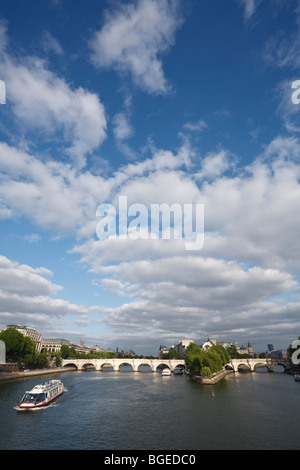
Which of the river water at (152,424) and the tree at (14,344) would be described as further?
the tree at (14,344)

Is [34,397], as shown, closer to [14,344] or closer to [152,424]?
[152,424]

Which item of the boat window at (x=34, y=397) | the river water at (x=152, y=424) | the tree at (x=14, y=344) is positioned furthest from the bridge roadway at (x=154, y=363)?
the boat window at (x=34, y=397)

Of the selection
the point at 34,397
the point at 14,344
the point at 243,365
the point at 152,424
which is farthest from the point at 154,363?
the point at 152,424

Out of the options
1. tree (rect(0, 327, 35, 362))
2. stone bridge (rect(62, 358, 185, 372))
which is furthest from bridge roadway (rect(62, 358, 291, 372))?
tree (rect(0, 327, 35, 362))

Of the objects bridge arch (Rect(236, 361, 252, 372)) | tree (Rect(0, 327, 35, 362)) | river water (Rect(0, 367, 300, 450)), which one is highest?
tree (Rect(0, 327, 35, 362))

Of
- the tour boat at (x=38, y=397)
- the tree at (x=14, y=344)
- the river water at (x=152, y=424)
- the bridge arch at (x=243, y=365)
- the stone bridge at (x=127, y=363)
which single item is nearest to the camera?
the river water at (x=152, y=424)

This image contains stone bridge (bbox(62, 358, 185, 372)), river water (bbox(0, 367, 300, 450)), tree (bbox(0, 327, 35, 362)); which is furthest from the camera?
stone bridge (bbox(62, 358, 185, 372))

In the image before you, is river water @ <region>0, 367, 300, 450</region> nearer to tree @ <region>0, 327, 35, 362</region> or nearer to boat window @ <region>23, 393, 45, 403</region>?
boat window @ <region>23, 393, 45, 403</region>

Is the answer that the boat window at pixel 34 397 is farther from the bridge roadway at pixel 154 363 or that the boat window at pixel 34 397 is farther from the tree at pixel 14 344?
the bridge roadway at pixel 154 363

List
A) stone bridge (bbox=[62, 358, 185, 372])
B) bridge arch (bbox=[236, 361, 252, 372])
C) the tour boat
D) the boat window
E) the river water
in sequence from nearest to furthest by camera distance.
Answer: the river water < the tour boat < the boat window < stone bridge (bbox=[62, 358, 185, 372]) < bridge arch (bbox=[236, 361, 252, 372])

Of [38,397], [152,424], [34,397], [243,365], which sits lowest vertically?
[243,365]

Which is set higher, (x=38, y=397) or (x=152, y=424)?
(x=38, y=397)

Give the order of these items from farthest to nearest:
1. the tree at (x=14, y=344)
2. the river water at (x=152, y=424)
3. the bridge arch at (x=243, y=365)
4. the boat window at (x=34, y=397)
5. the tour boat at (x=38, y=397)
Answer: the bridge arch at (x=243, y=365), the tree at (x=14, y=344), the boat window at (x=34, y=397), the tour boat at (x=38, y=397), the river water at (x=152, y=424)
